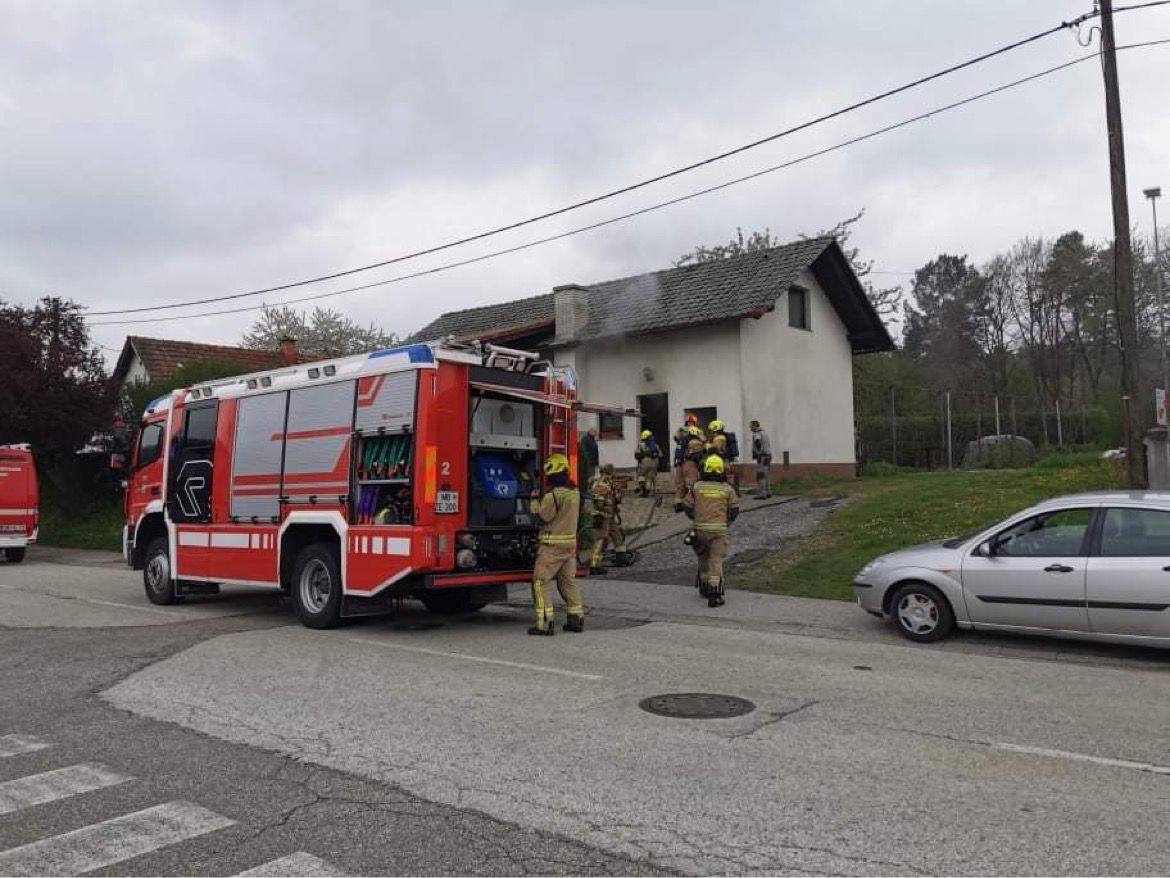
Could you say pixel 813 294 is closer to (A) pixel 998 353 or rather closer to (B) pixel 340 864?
(B) pixel 340 864

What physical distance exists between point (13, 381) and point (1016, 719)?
23.4m

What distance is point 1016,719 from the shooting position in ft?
19.7

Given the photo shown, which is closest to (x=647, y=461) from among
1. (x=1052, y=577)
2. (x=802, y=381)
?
(x=802, y=381)

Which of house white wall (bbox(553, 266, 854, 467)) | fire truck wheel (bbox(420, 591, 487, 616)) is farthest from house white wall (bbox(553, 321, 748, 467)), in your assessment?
fire truck wheel (bbox(420, 591, 487, 616))

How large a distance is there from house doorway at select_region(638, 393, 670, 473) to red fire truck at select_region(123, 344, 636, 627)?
37.2 feet

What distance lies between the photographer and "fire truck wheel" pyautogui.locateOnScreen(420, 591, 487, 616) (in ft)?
36.1

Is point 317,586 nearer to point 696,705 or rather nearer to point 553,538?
point 553,538

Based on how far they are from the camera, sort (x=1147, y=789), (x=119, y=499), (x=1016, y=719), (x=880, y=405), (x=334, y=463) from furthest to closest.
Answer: (x=880, y=405)
(x=119, y=499)
(x=334, y=463)
(x=1016, y=719)
(x=1147, y=789)

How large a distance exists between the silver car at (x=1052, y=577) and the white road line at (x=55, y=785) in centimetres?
693

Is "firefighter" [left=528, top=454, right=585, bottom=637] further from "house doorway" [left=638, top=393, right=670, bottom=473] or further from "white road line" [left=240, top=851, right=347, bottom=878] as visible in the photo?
"house doorway" [left=638, top=393, right=670, bottom=473]

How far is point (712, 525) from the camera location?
11180mm

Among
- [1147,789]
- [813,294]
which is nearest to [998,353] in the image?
[813,294]

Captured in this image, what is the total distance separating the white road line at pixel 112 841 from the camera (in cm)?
376

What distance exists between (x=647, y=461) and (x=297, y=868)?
15.6 m
